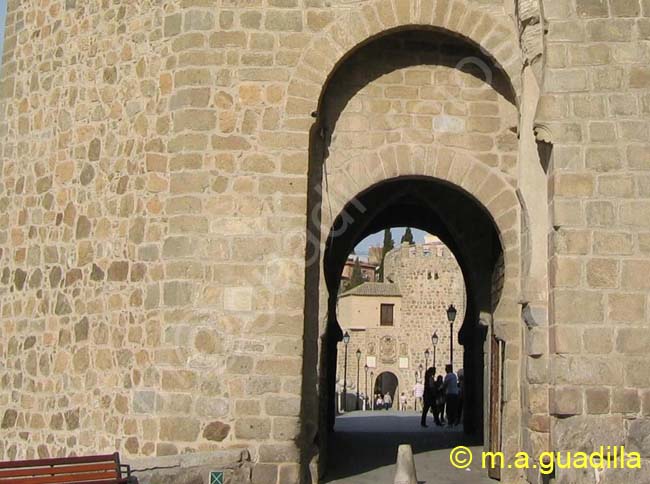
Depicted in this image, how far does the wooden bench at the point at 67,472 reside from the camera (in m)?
6.87

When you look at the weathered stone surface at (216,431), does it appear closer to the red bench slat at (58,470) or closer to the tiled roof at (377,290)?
the red bench slat at (58,470)

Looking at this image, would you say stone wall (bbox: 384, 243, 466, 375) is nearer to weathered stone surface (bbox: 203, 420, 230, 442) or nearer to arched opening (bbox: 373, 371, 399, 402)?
arched opening (bbox: 373, 371, 399, 402)

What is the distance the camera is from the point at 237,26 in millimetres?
8398

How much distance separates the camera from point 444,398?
17.3m

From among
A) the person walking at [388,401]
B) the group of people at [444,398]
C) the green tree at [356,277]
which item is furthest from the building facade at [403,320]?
the group of people at [444,398]

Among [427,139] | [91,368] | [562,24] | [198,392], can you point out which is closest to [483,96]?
[427,139]

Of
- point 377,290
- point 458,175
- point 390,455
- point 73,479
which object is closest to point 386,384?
point 377,290

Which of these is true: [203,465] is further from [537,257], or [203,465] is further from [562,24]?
[562,24]

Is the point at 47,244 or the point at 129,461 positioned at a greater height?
the point at 47,244

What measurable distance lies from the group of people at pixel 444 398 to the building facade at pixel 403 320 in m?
24.6

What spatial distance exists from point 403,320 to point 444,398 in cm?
2824

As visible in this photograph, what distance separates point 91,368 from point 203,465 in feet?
6.50

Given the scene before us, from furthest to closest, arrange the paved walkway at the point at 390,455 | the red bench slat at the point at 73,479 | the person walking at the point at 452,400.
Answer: the person walking at the point at 452,400 < the paved walkway at the point at 390,455 < the red bench slat at the point at 73,479

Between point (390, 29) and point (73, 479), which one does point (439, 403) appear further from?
point (73, 479)
